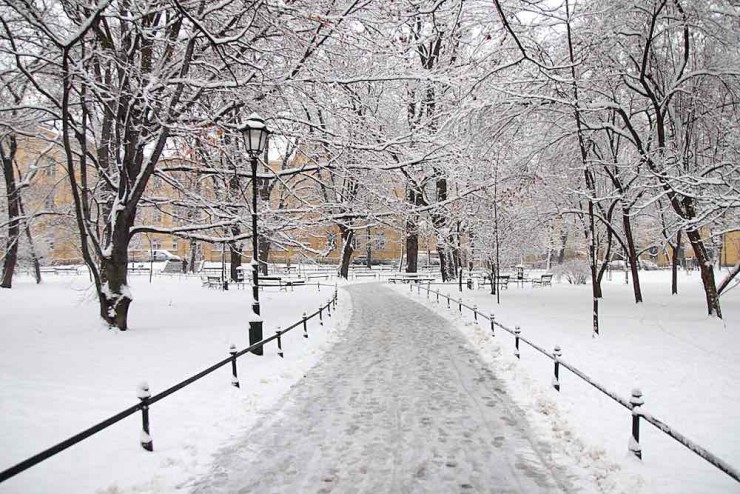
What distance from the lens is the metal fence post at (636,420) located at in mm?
5184

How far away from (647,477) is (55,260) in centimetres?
6714

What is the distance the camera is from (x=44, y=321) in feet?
46.9

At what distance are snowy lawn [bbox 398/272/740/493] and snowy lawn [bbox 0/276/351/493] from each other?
4.44m

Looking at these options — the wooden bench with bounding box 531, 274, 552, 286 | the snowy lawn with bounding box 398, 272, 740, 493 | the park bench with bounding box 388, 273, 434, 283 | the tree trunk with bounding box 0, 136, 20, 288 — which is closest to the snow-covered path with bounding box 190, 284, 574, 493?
the snowy lawn with bounding box 398, 272, 740, 493

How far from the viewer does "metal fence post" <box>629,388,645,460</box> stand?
17.0 ft

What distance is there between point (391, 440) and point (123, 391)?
4.64 meters

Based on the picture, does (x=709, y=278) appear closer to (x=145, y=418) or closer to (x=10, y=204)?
A: (x=145, y=418)

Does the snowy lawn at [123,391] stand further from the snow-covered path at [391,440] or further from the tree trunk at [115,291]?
the snow-covered path at [391,440]

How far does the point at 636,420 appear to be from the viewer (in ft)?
17.4

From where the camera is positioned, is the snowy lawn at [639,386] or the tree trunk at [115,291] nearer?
the snowy lawn at [639,386]

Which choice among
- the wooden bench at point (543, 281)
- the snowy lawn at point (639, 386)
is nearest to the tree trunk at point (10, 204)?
the snowy lawn at point (639, 386)

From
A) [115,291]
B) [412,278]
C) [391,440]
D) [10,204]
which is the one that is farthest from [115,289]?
[412,278]

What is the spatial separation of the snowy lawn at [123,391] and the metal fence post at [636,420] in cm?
479

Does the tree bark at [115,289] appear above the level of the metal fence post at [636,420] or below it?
above
